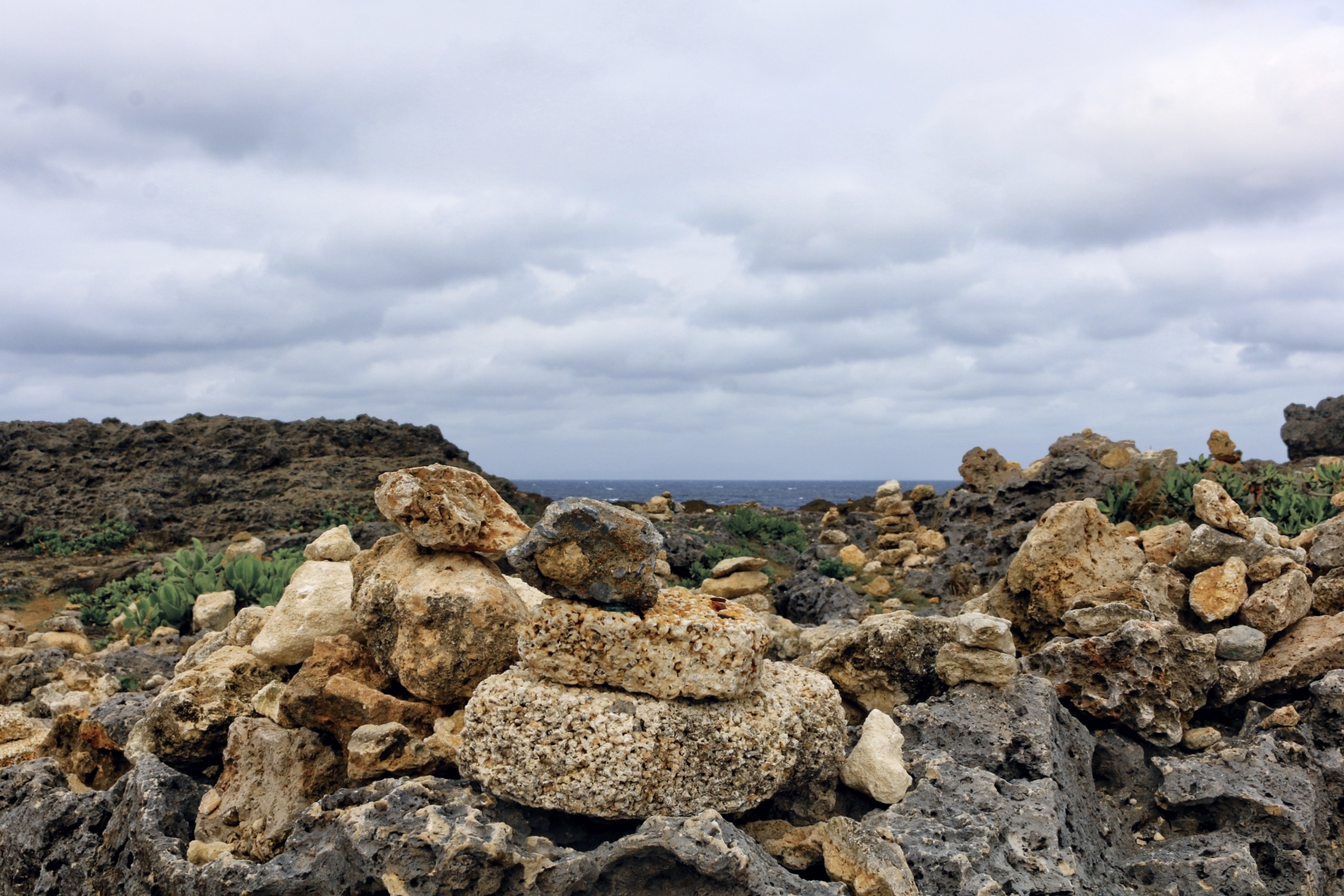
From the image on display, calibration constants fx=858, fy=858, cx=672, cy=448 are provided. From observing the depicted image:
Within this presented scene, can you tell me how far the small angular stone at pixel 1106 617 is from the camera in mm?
5910

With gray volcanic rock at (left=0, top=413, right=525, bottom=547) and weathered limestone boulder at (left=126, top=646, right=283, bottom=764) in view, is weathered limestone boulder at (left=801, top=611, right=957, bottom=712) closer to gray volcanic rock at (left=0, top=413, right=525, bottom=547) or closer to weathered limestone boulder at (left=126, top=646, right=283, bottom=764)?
weathered limestone boulder at (left=126, top=646, right=283, bottom=764)

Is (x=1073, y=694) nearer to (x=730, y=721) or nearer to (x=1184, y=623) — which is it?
(x=1184, y=623)

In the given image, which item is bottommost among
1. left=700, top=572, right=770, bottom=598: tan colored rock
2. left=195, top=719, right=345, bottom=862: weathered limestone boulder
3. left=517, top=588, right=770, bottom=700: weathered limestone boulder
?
left=700, top=572, right=770, bottom=598: tan colored rock

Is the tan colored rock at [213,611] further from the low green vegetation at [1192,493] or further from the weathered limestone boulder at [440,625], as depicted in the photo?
the low green vegetation at [1192,493]

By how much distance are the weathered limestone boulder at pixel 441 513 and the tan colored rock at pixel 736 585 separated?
25.6 ft

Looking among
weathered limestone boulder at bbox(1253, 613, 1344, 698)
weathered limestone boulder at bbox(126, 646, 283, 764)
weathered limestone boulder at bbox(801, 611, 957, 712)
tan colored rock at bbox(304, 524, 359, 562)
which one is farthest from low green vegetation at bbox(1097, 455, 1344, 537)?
weathered limestone boulder at bbox(126, 646, 283, 764)

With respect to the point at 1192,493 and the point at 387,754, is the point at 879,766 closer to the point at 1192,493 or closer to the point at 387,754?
the point at 387,754

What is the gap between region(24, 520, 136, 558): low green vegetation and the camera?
1803 centimetres

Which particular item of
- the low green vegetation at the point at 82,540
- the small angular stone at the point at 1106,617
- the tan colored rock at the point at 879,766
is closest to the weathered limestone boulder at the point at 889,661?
the tan colored rock at the point at 879,766

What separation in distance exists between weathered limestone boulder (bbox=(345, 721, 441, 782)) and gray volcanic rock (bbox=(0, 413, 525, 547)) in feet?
54.8

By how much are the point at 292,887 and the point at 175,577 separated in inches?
370

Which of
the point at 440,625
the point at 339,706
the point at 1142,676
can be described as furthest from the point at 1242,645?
the point at 339,706

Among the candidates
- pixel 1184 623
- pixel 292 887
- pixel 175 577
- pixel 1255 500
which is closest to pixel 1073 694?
pixel 1184 623

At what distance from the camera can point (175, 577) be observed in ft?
38.0
